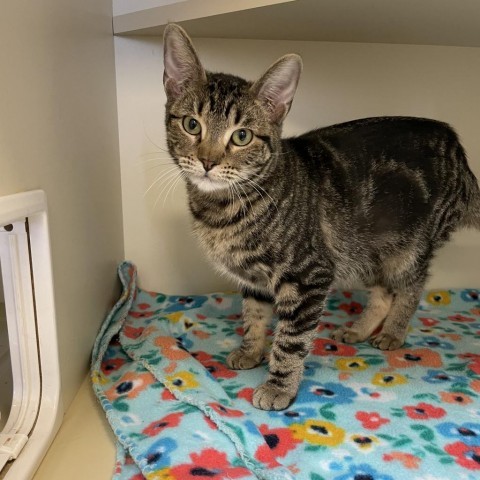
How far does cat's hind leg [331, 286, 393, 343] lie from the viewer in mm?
1592

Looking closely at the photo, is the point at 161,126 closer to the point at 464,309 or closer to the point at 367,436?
the point at 367,436

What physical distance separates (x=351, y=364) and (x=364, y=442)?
0.37m

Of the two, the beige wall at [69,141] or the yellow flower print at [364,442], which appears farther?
the yellow flower print at [364,442]

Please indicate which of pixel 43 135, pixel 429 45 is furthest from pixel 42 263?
pixel 429 45

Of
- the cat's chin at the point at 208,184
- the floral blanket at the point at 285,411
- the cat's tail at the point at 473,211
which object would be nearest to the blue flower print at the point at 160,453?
the floral blanket at the point at 285,411

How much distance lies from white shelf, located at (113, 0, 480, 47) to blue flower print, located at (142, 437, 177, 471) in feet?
3.24

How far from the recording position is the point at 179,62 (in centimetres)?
118

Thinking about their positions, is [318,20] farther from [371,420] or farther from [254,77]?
[371,420]

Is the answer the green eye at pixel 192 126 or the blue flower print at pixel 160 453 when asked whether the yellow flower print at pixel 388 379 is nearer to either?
the blue flower print at pixel 160 453

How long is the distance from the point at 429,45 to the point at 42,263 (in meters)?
1.51

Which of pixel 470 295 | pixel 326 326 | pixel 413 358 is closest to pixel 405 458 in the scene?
pixel 413 358

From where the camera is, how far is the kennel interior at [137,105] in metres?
1.00

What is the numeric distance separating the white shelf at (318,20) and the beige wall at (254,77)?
0.05 metres

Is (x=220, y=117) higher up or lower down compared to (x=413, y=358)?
higher up
